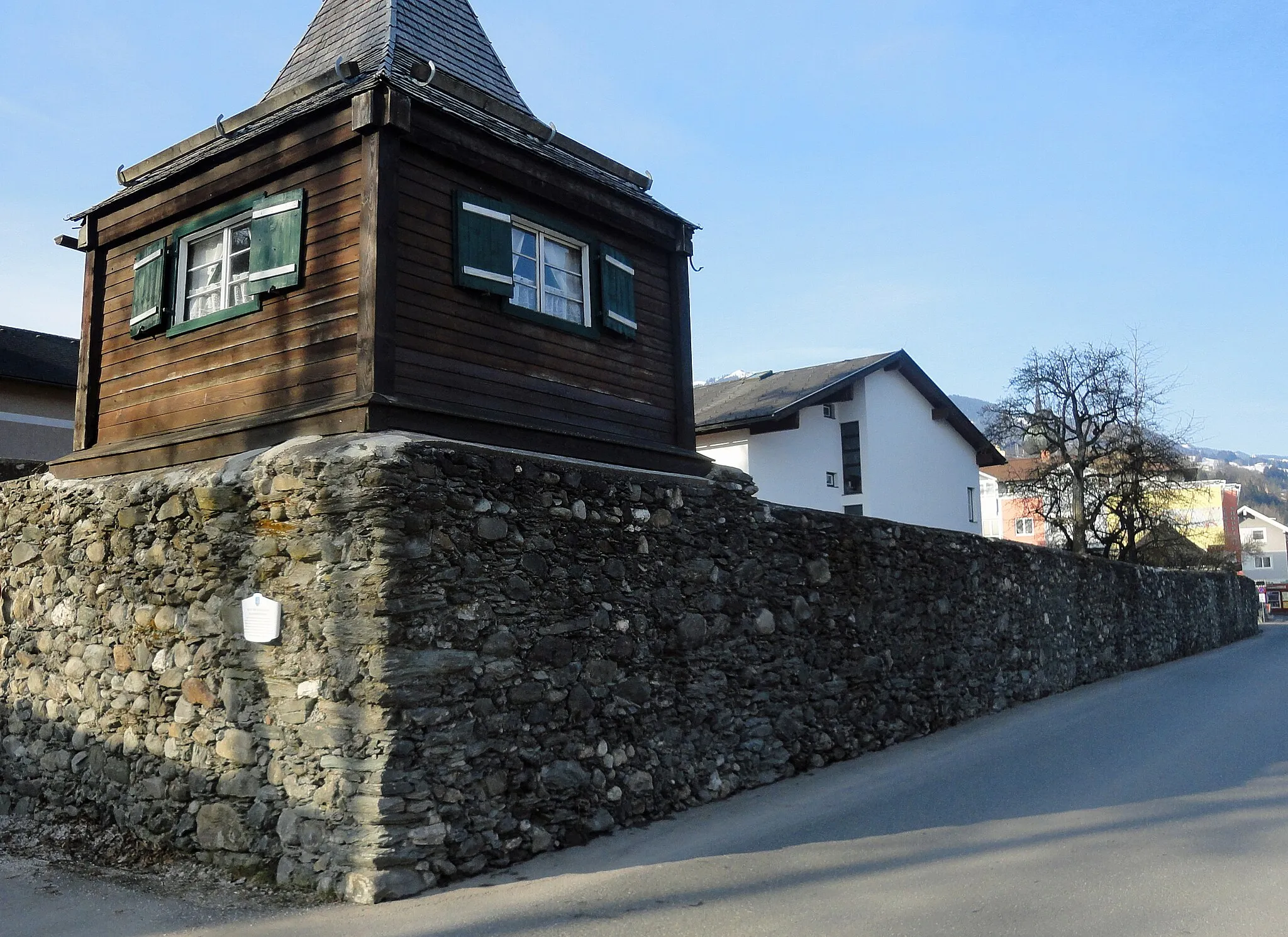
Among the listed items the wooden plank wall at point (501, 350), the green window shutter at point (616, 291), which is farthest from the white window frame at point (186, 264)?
the green window shutter at point (616, 291)

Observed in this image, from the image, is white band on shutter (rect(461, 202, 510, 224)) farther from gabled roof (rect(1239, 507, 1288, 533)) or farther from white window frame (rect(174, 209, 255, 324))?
gabled roof (rect(1239, 507, 1288, 533))

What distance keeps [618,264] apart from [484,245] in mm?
1684

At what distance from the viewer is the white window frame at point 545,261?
9086mm

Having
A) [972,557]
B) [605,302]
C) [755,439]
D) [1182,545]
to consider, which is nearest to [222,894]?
[605,302]

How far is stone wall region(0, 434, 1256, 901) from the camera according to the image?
6.19 metres

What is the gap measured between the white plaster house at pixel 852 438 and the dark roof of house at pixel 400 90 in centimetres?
1282

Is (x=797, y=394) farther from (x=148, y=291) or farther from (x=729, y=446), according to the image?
(x=148, y=291)

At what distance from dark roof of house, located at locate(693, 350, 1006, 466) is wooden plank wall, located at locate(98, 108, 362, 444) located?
12.7 metres

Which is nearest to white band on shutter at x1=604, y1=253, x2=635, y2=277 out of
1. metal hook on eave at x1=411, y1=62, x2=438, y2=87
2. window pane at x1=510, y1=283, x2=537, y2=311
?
window pane at x1=510, y1=283, x2=537, y2=311

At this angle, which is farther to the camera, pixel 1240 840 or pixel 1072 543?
pixel 1072 543

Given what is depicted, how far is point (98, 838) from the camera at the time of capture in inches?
289

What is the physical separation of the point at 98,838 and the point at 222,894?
6.22ft

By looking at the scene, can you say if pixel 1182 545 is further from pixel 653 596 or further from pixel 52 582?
pixel 52 582

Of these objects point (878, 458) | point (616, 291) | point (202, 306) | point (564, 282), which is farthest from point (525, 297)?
point (878, 458)
